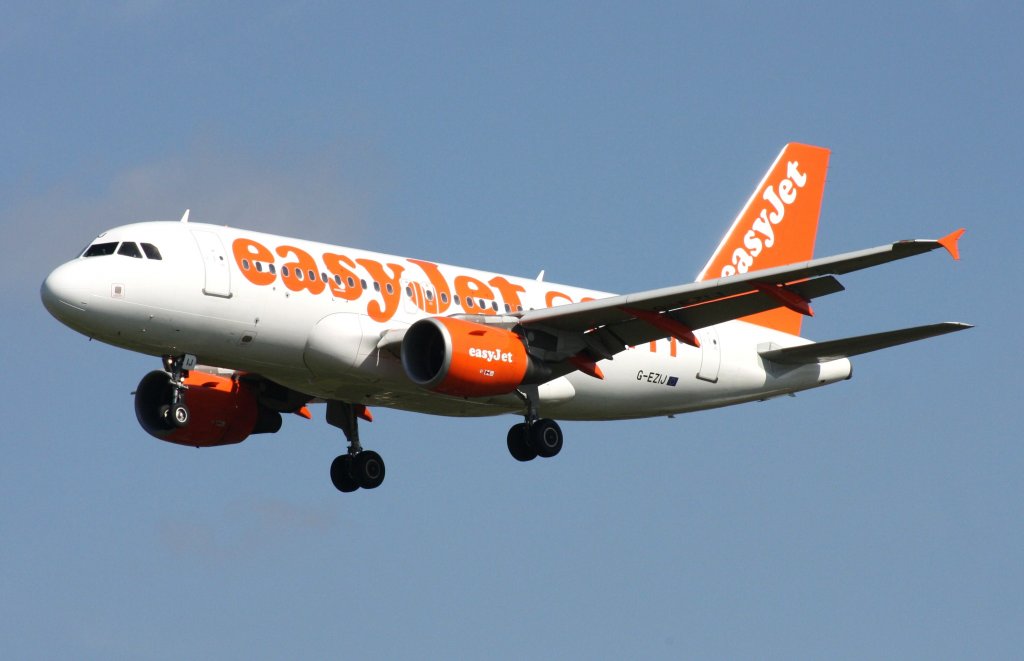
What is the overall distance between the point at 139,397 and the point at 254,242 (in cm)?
580

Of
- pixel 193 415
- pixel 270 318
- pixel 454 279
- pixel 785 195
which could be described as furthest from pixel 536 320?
pixel 785 195

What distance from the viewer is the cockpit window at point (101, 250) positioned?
36562 mm

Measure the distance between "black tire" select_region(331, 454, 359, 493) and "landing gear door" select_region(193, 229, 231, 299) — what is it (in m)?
8.39

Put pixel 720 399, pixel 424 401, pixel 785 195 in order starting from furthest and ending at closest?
1. pixel 785 195
2. pixel 720 399
3. pixel 424 401

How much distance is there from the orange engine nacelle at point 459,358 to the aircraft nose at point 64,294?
679 centimetres

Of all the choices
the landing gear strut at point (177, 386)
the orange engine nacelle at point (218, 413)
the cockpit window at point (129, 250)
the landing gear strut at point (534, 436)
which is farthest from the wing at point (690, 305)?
the cockpit window at point (129, 250)

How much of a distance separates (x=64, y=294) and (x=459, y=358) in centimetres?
809

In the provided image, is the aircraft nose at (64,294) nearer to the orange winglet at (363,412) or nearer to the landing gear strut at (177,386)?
the landing gear strut at (177,386)

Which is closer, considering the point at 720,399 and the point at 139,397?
the point at 139,397

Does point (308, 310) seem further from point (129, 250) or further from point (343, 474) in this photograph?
point (343, 474)

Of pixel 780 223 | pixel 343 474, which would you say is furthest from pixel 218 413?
pixel 780 223

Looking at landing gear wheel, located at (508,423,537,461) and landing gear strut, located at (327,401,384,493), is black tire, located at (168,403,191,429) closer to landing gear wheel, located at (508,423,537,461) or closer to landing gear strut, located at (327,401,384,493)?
landing gear strut, located at (327,401,384,493)

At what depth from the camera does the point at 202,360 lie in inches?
1483

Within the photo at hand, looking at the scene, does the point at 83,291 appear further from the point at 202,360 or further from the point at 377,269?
the point at 377,269
